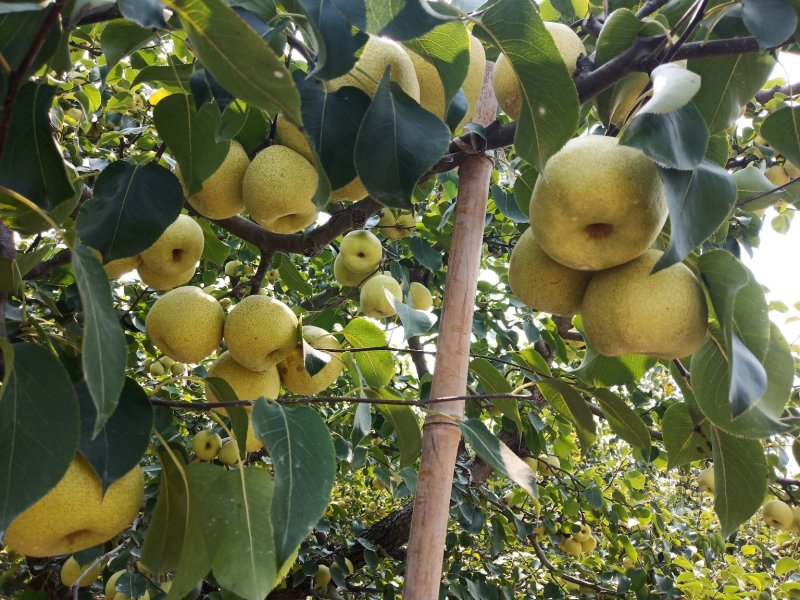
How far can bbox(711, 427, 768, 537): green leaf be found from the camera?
1.14 m

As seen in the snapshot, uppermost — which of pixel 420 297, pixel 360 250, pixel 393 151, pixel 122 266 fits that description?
pixel 420 297

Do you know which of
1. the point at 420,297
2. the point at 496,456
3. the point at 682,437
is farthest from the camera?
the point at 420,297

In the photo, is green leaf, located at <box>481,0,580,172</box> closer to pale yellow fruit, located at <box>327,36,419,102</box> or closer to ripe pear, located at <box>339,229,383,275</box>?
pale yellow fruit, located at <box>327,36,419,102</box>

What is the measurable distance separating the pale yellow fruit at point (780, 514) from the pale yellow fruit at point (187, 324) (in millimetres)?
3183

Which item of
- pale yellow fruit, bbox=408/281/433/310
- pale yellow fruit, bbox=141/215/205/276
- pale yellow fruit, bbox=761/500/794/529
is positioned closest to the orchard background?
pale yellow fruit, bbox=141/215/205/276

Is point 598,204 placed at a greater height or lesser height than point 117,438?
greater

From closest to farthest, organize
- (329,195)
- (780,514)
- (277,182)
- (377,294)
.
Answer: (329,195), (277,182), (377,294), (780,514)

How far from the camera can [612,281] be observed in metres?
1.08

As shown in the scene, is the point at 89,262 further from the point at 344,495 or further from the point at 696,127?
the point at 344,495

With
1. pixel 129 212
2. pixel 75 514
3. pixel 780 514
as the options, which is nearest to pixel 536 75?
pixel 129 212

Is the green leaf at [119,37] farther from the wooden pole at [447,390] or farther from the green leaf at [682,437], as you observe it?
the green leaf at [682,437]

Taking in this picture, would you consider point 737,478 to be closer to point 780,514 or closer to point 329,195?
point 329,195

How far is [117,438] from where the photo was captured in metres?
0.94

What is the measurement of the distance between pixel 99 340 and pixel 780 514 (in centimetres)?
376
